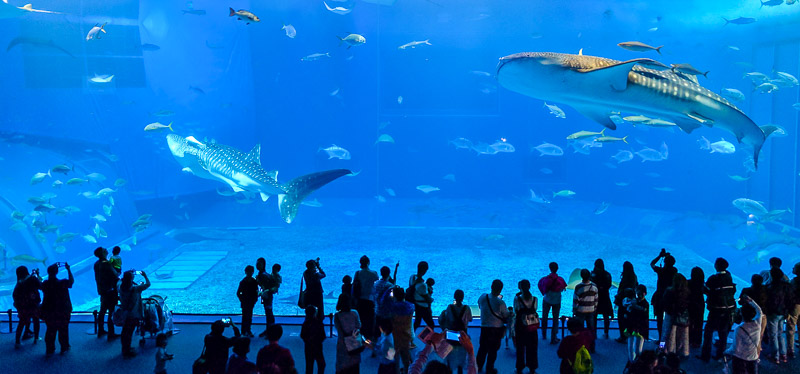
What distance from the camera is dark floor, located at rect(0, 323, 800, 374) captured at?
4371 mm

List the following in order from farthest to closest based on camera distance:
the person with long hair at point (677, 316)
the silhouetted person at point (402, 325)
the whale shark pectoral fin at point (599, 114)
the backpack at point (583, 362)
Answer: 1. the whale shark pectoral fin at point (599, 114)
2. the person with long hair at point (677, 316)
3. the silhouetted person at point (402, 325)
4. the backpack at point (583, 362)

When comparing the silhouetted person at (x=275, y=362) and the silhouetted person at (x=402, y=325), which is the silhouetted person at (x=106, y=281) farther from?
the silhouetted person at (x=402, y=325)

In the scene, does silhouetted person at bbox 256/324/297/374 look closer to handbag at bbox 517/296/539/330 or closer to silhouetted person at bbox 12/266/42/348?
handbag at bbox 517/296/539/330

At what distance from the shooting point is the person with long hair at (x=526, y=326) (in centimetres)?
405

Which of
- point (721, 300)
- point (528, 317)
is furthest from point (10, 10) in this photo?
point (721, 300)

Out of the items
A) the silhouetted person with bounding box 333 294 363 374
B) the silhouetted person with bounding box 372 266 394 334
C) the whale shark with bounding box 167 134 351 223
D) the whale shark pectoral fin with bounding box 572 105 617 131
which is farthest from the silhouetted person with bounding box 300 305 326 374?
the whale shark pectoral fin with bounding box 572 105 617 131

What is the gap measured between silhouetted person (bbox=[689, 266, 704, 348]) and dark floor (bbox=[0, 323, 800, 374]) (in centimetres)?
39

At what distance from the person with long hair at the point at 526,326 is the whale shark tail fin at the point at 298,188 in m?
2.75

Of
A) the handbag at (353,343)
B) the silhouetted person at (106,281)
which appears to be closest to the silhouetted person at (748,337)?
the handbag at (353,343)

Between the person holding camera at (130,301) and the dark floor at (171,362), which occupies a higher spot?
the person holding camera at (130,301)

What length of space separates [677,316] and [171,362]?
4.45 metres

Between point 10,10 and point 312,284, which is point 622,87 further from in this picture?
point 10,10

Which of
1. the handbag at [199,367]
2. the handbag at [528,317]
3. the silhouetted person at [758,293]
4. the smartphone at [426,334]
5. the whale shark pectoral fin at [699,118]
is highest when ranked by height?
the whale shark pectoral fin at [699,118]

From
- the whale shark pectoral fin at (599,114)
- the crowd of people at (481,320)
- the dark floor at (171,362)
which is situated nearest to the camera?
the crowd of people at (481,320)
